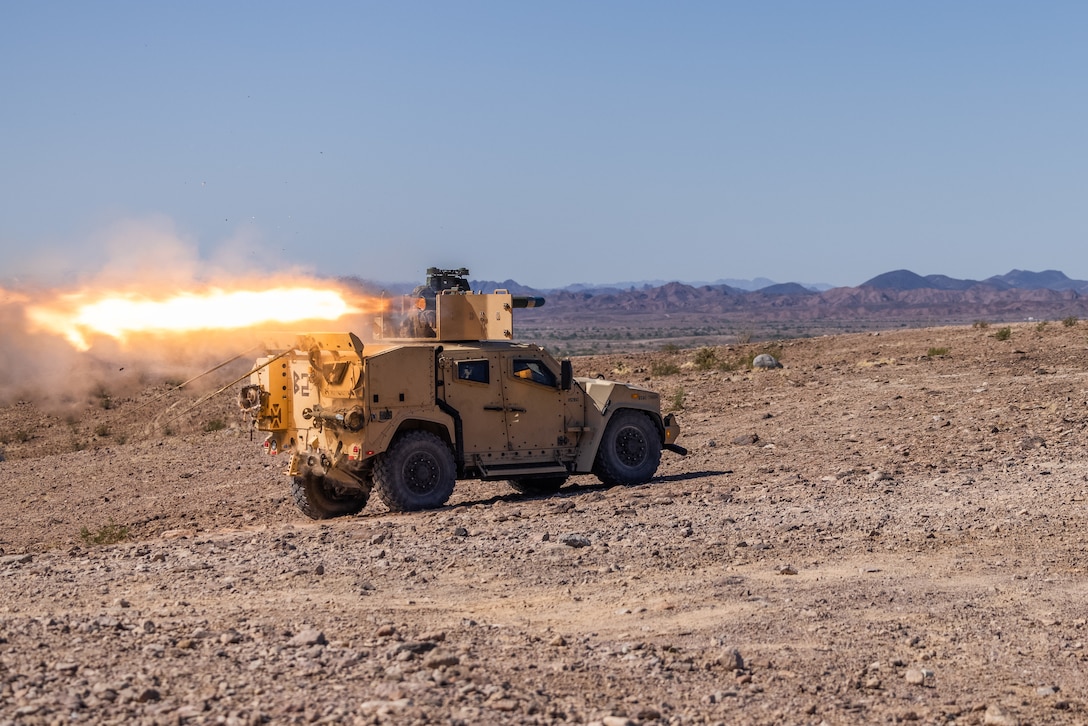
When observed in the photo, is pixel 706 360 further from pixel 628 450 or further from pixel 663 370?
pixel 628 450

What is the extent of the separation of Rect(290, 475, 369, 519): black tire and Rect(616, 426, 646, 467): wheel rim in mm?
3265

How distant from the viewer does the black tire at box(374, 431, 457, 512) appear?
1461 cm

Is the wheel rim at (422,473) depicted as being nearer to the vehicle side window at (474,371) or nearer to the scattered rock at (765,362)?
the vehicle side window at (474,371)

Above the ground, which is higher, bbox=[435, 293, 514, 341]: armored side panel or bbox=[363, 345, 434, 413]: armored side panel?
bbox=[435, 293, 514, 341]: armored side panel

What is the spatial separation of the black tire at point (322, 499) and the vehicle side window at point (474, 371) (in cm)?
186

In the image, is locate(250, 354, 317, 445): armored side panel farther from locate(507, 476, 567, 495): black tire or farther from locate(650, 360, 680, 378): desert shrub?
locate(650, 360, 680, 378): desert shrub

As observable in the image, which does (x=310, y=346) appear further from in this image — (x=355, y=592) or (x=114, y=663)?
(x=114, y=663)

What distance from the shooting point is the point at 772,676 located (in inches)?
306

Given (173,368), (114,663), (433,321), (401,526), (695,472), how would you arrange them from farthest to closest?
1. (173,368)
2. (695,472)
3. (433,321)
4. (401,526)
5. (114,663)

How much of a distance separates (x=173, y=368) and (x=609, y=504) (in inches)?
805

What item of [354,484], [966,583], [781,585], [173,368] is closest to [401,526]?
[354,484]

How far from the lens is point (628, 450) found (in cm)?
1662

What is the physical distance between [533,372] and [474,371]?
2.75ft

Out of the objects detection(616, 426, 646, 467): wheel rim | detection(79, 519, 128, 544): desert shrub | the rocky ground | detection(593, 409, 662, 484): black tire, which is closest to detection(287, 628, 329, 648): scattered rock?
the rocky ground
